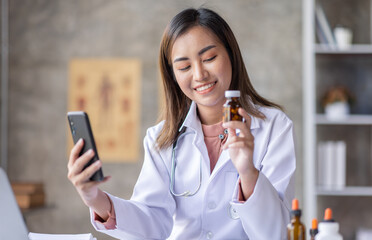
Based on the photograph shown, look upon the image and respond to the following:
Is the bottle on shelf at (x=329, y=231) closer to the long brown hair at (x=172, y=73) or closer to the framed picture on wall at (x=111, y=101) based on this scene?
the long brown hair at (x=172, y=73)

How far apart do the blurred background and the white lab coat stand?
7.02 ft

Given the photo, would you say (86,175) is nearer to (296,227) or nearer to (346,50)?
(296,227)

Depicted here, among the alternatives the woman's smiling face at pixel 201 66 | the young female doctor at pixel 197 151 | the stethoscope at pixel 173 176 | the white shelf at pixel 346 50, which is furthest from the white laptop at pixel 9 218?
the white shelf at pixel 346 50

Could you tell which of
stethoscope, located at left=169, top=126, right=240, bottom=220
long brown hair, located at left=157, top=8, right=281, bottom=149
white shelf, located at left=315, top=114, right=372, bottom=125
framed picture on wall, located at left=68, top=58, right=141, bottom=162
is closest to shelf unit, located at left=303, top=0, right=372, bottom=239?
white shelf, located at left=315, top=114, right=372, bottom=125

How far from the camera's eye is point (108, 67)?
404 centimetres

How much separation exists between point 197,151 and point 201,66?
30 centimetres

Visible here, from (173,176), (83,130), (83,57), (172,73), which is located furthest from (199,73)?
(83,57)

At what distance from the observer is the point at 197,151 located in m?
1.85

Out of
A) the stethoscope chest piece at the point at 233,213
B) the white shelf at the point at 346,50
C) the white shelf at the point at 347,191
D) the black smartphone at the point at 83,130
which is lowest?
the white shelf at the point at 347,191

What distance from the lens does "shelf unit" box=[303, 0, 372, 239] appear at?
12.0 ft

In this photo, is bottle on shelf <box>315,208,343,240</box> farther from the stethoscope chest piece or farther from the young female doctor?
the stethoscope chest piece

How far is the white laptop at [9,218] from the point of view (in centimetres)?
143

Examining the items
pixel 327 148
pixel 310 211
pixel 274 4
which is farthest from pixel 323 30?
pixel 310 211

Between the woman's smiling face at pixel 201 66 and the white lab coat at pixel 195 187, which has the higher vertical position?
the woman's smiling face at pixel 201 66
